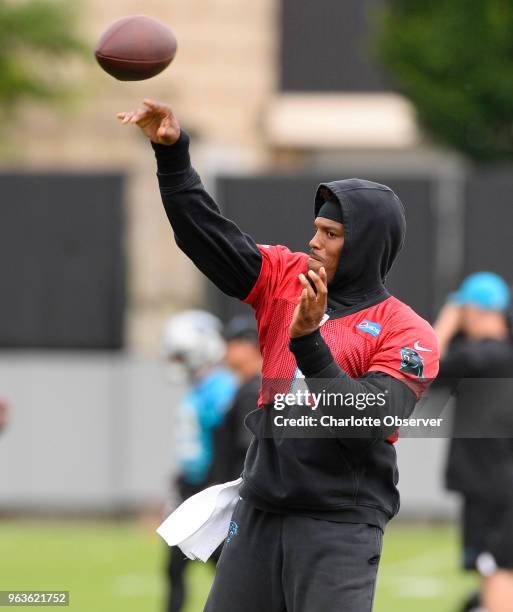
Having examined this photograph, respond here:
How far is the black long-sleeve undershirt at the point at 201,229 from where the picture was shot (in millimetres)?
5273

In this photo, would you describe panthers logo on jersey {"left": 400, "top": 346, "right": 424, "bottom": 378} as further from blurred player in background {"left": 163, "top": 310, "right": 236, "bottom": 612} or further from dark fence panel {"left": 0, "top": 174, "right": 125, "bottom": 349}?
dark fence panel {"left": 0, "top": 174, "right": 125, "bottom": 349}

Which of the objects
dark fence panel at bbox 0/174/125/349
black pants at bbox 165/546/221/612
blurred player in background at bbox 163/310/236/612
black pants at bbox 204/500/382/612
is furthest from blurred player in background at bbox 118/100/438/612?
dark fence panel at bbox 0/174/125/349

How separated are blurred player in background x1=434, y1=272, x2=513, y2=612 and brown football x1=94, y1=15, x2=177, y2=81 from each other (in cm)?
347

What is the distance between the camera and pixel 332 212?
17.4ft

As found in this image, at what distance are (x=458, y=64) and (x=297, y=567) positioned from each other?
15881mm

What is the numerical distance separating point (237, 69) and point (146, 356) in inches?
453

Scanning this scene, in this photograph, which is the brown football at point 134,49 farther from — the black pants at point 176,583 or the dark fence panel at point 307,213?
the dark fence panel at point 307,213

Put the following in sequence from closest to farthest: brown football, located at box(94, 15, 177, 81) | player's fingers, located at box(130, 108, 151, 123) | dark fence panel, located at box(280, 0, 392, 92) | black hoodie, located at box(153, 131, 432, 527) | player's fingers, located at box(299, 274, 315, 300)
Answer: player's fingers, located at box(299, 274, 315, 300), player's fingers, located at box(130, 108, 151, 123), black hoodie, located at box(153, 131, 432, 527), brown football, located at box(94, 15, 177, 81), dark fence panel, located at box(280, 0, 392, 92)

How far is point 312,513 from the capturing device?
5227mm

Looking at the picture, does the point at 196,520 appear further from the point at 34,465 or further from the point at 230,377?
the point at 34,465

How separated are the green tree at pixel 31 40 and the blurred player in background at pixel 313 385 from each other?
49.4ft

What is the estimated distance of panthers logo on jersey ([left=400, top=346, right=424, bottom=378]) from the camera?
518 centimetres

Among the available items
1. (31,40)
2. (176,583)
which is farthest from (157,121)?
(31,40)

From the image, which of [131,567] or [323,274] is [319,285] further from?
[131,567]
